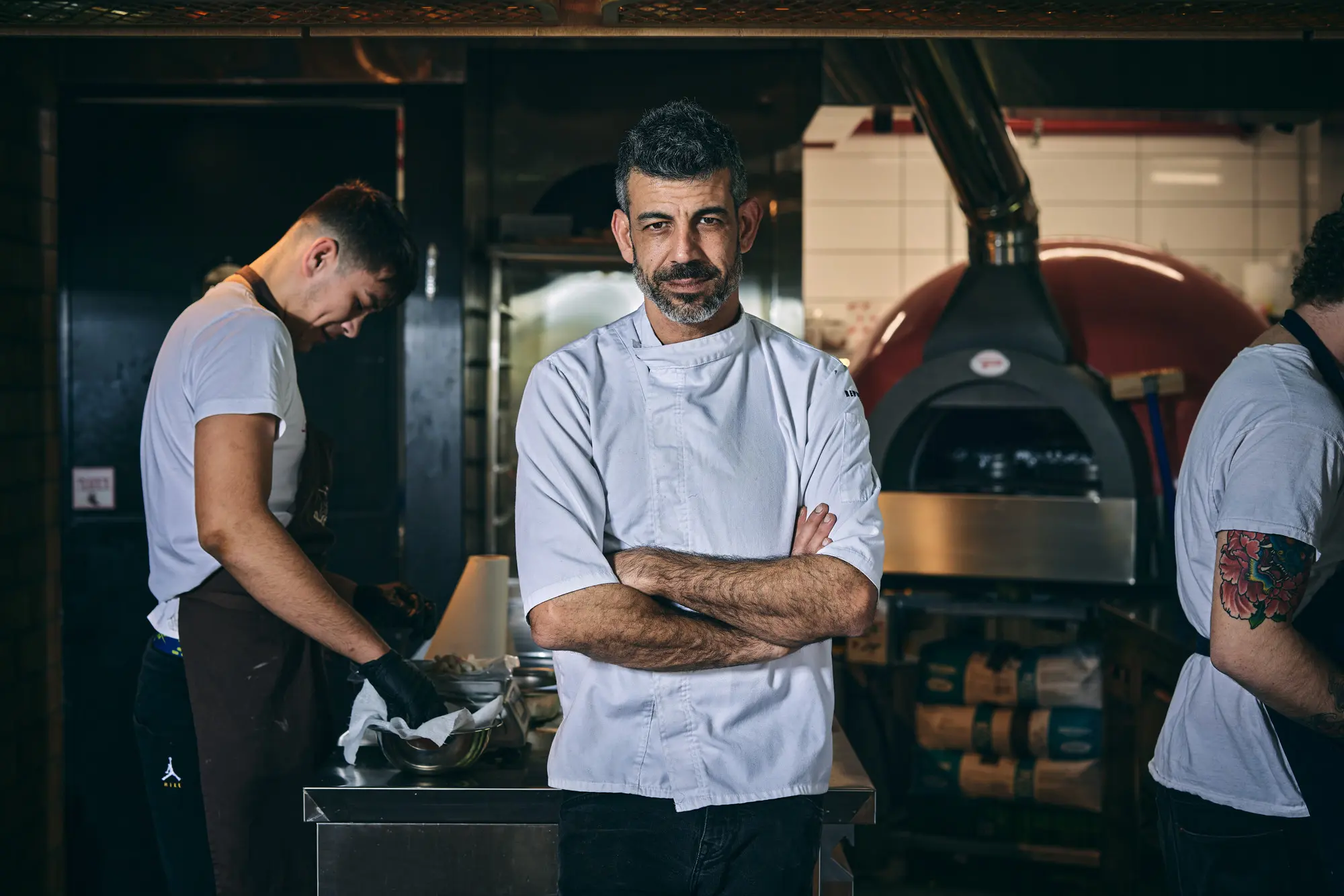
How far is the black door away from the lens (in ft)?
10.6

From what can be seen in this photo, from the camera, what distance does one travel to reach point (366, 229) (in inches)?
79.3

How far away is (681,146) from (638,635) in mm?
626

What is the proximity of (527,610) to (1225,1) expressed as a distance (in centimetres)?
125

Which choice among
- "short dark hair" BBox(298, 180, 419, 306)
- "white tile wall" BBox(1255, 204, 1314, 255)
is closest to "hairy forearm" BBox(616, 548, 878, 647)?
"short dark hair" BBox(298, 180, 419, 306)

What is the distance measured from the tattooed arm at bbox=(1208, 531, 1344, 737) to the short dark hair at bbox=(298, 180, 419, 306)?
1.40 meters

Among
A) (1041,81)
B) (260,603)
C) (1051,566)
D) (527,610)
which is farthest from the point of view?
(1041,81)

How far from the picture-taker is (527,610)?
146cm

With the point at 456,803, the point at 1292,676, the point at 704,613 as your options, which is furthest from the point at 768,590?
the point at 1292,676

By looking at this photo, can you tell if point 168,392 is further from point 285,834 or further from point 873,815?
point 873,815

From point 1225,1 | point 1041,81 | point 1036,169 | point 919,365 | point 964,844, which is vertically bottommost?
point 964,844

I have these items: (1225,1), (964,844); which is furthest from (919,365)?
(1225,1)

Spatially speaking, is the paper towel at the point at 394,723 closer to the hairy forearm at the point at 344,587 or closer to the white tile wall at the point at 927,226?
the hairy forearm at the point at 344,587

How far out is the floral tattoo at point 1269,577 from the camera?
4.77 feet

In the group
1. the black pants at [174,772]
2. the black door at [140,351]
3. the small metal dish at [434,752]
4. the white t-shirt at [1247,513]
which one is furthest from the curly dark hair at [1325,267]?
the black door at [140,351]
